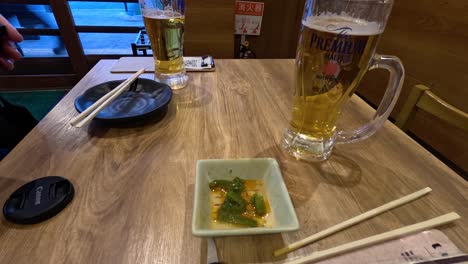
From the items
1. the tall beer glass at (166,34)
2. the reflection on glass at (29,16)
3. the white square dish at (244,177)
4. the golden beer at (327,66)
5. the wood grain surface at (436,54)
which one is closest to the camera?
the white square dish at (244,177)

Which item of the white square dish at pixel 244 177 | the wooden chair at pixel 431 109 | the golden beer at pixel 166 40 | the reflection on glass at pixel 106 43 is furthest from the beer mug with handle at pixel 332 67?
the reflection on glass at pixel 106 43

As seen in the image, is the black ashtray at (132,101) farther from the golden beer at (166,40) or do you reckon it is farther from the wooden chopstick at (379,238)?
the wooden chopstick at (379,238)

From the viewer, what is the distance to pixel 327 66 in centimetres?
44

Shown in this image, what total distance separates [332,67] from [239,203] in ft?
0.95

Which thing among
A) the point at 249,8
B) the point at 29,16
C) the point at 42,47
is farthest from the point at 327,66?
the point at 42,47

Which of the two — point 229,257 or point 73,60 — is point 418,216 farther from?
point 73,60

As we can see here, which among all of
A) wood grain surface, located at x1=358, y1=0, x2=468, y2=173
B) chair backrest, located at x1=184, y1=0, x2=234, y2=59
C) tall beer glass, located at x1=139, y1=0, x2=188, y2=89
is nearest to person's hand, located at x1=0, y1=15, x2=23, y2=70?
tall beer glass, located at x1=139, y1=0, x2=188, y2=89

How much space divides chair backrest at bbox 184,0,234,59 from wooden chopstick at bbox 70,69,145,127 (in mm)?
1161

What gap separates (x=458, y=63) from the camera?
1.31 m

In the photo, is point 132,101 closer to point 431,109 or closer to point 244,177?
point 244,177

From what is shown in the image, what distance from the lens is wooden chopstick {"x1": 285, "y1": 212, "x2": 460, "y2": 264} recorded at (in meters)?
0.32

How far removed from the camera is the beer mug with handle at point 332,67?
0.42 m

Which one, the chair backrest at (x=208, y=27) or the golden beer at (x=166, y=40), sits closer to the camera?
the golden beer at (x=166, y=40)

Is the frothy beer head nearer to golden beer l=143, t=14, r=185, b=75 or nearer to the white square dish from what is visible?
the white square dish
